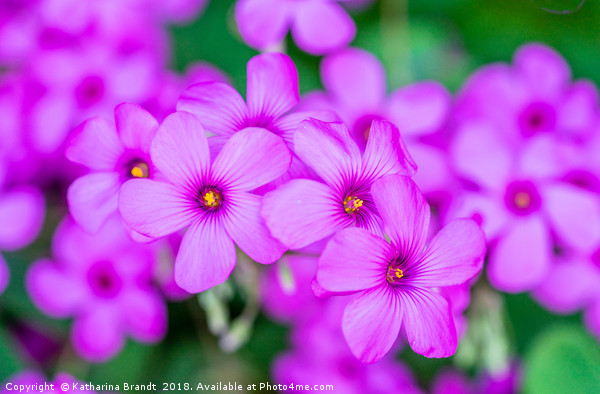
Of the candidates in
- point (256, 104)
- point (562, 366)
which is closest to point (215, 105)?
point (256, 104)

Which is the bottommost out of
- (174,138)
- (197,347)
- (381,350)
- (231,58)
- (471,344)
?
(197,347)

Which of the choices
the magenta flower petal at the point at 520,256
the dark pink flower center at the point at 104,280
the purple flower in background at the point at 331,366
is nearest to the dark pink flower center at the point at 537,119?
the magenta flower petal at the point at 520,256

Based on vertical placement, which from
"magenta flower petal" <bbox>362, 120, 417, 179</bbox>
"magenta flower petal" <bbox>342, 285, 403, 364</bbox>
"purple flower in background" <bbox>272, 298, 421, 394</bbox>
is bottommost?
"purple flower in background" <bbox>272, 298, 421, 394</bbox>

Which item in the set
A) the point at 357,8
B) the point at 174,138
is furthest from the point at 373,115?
the point at 174,138

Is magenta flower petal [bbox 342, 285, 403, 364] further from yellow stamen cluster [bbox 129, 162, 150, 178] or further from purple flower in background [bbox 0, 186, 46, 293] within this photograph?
purple flower in background [bbox 0, 186, 46, 293]

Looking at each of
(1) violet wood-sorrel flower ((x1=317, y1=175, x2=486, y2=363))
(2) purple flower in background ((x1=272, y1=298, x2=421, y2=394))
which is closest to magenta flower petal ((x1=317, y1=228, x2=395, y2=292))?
(1) violet wood-sorrel flower ((x1=317, y1=175, x2=486, y2=363))

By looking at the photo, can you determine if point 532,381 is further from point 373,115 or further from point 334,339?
point 373,115
